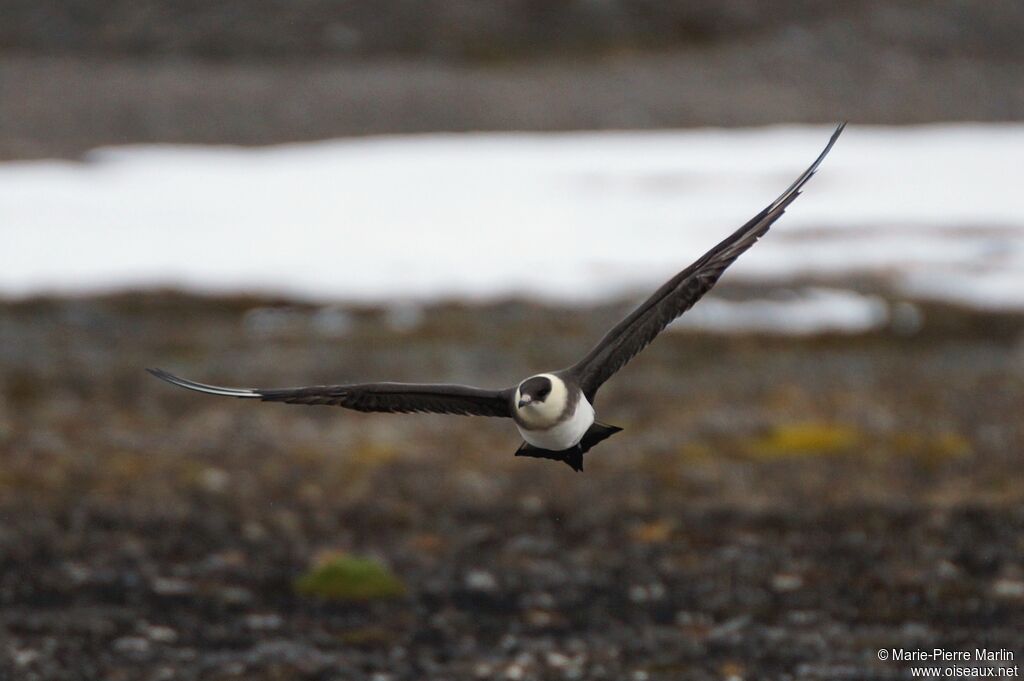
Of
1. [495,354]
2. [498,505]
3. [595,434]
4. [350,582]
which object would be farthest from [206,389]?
[495,354]

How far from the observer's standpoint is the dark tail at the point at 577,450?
6.61 metres

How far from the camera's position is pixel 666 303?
6867 mm

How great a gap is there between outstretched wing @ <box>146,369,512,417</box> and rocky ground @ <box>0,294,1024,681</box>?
13.6 feet

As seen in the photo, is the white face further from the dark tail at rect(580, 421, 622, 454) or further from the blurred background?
the blurred background

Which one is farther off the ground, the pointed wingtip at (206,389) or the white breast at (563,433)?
the pointed wingtip at (206,389)

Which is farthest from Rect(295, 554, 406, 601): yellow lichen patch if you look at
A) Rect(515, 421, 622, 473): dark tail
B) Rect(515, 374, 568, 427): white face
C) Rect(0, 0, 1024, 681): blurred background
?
Rect(515, 374, 568, 427): white face

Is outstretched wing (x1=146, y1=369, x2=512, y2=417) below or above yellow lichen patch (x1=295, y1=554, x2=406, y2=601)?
above

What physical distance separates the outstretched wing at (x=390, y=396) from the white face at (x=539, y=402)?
0.24 m

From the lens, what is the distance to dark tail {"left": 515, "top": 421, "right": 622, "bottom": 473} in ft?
21.7

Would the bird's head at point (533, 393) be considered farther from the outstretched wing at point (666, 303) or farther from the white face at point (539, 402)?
the outstretched wing at point (666, 303)

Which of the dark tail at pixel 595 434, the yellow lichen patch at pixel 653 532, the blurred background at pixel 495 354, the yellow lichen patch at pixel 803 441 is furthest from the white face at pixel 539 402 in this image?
the yellow lichen patch at pixel 803 441

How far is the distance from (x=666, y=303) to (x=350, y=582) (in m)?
5.94

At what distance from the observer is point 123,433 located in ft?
51.2

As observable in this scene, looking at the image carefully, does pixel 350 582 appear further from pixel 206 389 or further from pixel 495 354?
pixel 495 354
